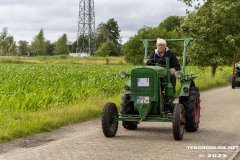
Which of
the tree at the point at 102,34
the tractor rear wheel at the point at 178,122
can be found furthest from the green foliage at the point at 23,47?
the tractor rear wheel at the point at 178,122

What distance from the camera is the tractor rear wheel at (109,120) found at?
32.1 feet

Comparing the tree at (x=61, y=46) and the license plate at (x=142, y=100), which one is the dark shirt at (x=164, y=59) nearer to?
the license plate at (x=142, y=100)

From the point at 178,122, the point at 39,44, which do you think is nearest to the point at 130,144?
the point at 178,122

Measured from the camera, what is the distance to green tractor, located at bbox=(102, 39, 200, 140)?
981 centimetres

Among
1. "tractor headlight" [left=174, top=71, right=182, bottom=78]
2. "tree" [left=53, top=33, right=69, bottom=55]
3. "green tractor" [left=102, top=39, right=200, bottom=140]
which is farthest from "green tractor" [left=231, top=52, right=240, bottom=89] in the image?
"tree" [left=53, top=33, right=69, bottom=55]

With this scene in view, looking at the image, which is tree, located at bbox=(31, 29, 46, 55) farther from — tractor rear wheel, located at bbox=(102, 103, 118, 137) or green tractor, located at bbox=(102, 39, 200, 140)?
tractor rear wheel, located at bbox=(102, 103, 118, 137)

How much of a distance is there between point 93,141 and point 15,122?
2363 mm

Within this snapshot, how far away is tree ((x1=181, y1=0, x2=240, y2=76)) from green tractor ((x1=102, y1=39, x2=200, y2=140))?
20.7m

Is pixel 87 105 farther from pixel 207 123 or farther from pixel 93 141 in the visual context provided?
pixel 93 141

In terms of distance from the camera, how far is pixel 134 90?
10.0 meters

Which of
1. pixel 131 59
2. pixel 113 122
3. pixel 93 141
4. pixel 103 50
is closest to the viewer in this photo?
pixel 93 141

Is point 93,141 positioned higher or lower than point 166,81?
lower

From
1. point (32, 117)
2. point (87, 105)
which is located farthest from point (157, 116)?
point (87, 105)

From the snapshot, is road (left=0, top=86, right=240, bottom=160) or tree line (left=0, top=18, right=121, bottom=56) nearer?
road (left=0, top=86, right=240, bottom=160)
